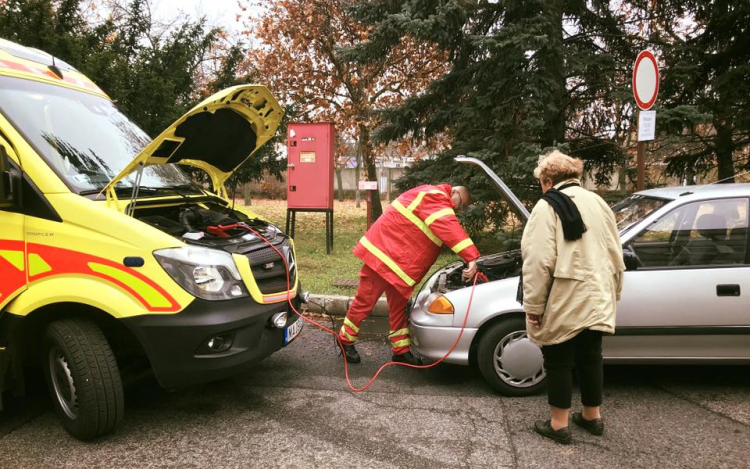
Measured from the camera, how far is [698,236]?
3.88 metres

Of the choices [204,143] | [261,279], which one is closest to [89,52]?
[204,143]

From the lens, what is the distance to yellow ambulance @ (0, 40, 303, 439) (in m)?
3.02

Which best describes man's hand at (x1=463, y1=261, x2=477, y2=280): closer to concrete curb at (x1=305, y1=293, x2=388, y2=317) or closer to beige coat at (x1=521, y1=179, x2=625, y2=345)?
beige coat at (x1=521, y1=179, x2=625, y2=345)

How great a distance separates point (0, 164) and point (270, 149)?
8.45 metres

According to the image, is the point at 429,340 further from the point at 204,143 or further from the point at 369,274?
the point at 204,143

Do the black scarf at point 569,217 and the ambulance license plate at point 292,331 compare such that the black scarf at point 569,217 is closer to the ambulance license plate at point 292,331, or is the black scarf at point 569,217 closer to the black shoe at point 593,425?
the black shoe at point 593,425

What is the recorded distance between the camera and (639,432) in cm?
331

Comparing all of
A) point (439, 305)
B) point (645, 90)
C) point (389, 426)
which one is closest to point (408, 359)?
point (439, 305)

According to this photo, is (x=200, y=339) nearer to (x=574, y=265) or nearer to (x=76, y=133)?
(x=76, y=133)

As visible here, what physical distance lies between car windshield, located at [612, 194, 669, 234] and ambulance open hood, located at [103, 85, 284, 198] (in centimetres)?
290

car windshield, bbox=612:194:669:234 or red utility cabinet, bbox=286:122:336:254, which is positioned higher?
red utility cabinet, bbox=286:122:336:254

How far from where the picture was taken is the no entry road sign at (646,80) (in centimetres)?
593

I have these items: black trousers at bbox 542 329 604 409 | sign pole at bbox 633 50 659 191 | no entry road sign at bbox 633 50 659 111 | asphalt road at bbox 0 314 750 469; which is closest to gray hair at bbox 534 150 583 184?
black trousers at bbox 542 329 604 409

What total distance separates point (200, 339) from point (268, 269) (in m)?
0.70
